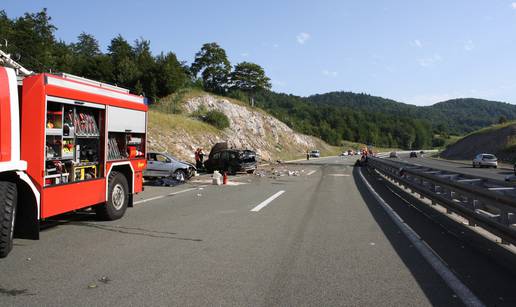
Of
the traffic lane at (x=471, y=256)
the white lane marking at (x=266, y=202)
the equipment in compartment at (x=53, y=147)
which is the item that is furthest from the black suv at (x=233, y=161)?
the equipment in compartment at (x=53, y=147)

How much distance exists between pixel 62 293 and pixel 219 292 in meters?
1.66

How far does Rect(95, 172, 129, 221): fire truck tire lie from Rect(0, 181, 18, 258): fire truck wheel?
10.3 ft

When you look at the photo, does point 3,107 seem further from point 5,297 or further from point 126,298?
point 126,298

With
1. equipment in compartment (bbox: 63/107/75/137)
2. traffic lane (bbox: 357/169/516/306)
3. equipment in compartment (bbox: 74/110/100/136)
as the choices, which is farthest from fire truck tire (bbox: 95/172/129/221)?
traffic lane (bbox: 357/169/516/306)

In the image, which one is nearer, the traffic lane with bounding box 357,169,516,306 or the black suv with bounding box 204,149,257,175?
the traffic lane with bounding box 357,169,516,306

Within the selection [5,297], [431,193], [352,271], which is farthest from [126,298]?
[431,193]

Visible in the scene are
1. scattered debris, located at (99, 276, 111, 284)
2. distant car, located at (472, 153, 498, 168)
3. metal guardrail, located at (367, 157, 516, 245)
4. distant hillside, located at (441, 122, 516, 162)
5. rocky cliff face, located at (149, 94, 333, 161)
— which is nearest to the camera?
scattered debris, located at (99, 276, 111, 284)

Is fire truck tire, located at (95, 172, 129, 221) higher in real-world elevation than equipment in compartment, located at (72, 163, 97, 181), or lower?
lower

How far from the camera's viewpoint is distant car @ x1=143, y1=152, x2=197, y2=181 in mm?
23102

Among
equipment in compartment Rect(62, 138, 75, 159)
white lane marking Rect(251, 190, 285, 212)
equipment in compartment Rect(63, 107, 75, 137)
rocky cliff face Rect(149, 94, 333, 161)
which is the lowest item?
white lane marking Rect(251, 190, 285, 212)

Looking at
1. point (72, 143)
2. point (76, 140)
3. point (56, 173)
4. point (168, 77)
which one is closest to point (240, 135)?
point (168, 77)

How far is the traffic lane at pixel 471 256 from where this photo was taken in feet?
17.0

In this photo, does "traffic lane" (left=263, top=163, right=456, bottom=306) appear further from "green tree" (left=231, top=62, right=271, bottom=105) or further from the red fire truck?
"green tree" (left=231, top=62, right=271, bottom=105)

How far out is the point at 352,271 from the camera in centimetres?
598
